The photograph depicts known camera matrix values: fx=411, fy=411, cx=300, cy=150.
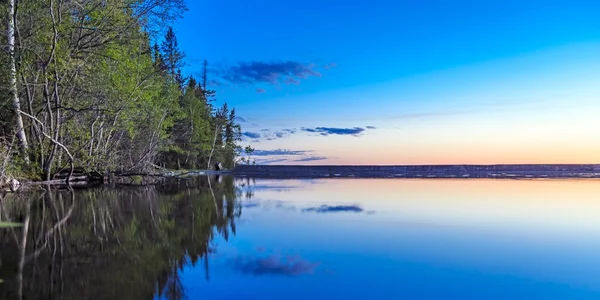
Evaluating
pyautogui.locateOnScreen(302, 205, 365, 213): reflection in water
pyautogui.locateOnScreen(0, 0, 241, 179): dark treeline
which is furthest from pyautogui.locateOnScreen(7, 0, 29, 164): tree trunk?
pyautogui.locateOnScreen(302, 205, 365, 213): reflection in water

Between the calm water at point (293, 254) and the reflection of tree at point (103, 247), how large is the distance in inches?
0.8

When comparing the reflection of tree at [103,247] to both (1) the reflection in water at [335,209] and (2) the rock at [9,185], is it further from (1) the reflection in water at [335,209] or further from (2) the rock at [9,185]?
(2) the rock at [9,185]

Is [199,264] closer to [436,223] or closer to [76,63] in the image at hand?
[436,223]

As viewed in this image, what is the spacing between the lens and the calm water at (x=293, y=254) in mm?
4578

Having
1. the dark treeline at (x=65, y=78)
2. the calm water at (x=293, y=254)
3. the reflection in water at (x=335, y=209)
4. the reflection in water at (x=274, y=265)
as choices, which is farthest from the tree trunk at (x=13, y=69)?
the reflection in water at (x=274, y=265)

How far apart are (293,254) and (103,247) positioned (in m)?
2.92

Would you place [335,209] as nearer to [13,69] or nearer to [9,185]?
[9,185]

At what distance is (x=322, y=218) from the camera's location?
10406mm

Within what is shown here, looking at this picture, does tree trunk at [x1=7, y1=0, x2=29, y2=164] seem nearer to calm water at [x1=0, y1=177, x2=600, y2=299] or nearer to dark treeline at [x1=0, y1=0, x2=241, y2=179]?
dark treeline at [x1=0, y1=0, x2=241, y2=179]

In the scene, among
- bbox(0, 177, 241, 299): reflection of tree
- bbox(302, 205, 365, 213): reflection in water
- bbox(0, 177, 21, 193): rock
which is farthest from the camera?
bbox(0, 177, 21, 193): rock

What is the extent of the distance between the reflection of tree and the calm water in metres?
0.02

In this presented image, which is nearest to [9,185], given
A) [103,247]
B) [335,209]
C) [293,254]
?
[103,247]

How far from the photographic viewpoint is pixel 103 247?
6.30 meters

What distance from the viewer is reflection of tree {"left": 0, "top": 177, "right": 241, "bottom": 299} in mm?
4371
